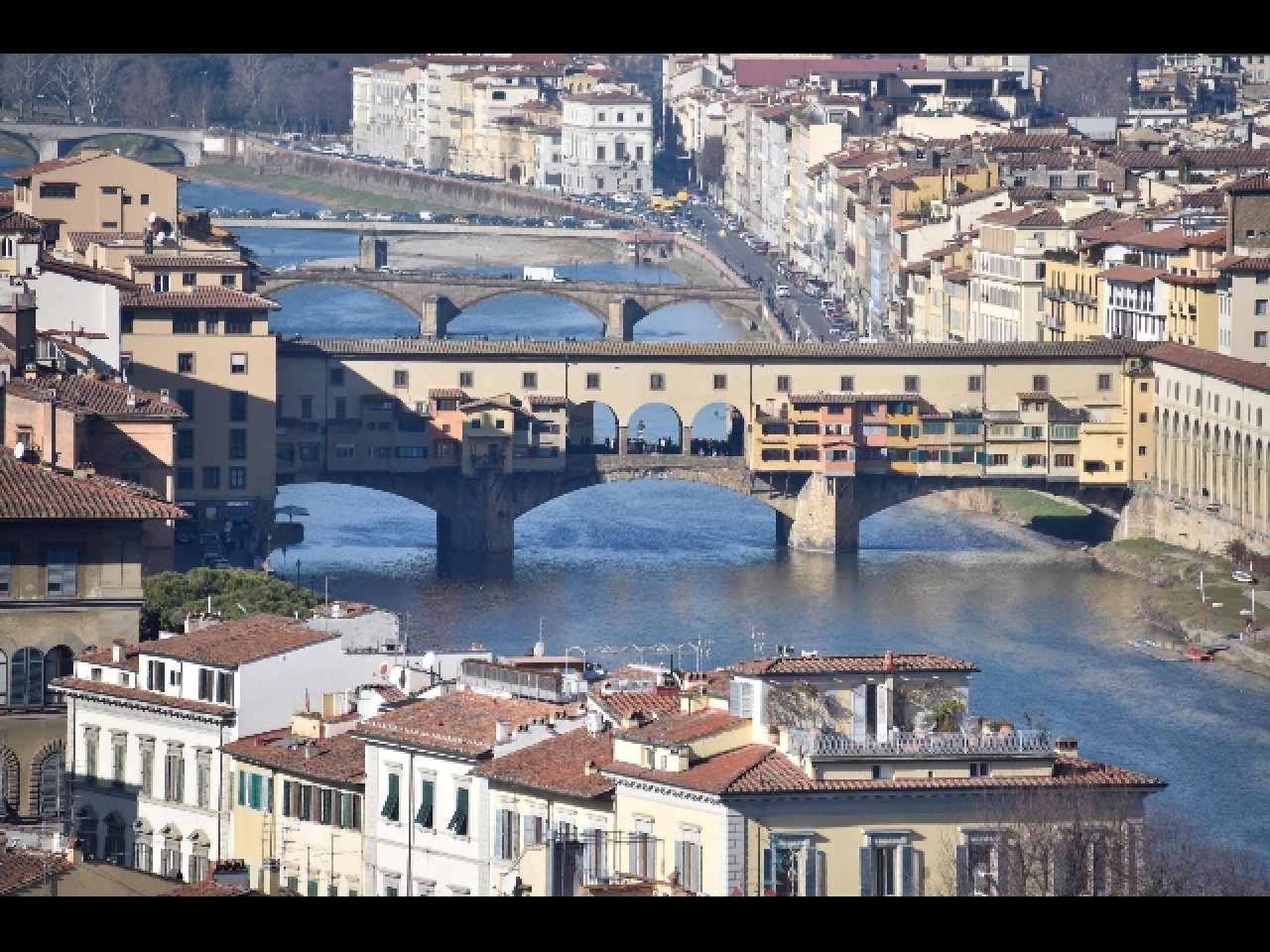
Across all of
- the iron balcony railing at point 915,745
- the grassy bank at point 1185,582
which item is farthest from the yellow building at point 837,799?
the grassy bank at point 1185,582

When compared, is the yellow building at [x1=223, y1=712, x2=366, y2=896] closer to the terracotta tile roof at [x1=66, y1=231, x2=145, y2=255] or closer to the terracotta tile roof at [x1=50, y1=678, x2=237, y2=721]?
the terracotta tile roof at [x1=50, y1=678, x2=237, y2=721]

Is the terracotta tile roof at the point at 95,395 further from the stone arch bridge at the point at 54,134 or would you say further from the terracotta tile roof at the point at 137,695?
the stone arch bridge at the point at 54,134

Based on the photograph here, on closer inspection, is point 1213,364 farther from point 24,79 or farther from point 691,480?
point 24,79

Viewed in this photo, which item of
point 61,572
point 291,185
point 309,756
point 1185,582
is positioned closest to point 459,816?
point 309,756

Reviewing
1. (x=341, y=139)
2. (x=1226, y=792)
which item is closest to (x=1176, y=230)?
(x=1226, y=792)

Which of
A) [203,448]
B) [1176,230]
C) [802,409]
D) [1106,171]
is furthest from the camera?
[1106,171]

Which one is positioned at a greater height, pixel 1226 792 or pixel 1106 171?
pixel 1106 171

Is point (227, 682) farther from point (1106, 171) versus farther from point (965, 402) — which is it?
point (1106, 171)
